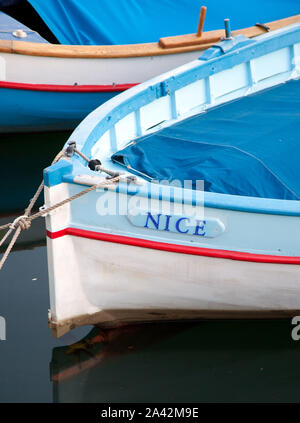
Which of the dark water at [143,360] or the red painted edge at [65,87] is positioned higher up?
the red painted edge at [65,87]

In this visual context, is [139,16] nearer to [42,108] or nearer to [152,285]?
[42,108]

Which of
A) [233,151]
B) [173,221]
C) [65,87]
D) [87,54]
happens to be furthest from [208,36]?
[173,221]

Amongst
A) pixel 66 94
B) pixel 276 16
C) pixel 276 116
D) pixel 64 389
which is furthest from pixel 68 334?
pixel 276 16

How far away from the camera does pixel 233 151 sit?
4.52 meters

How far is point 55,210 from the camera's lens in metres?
3.96

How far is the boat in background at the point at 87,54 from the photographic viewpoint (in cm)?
648

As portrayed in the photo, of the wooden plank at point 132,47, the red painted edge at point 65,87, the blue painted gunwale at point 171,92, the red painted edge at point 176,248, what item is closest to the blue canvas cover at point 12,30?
the wooden plank at point 132,47

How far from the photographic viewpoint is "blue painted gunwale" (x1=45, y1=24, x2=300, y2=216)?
396cm

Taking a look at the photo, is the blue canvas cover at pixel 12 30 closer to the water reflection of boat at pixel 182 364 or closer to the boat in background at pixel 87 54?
the boat in background at pixel 87 54

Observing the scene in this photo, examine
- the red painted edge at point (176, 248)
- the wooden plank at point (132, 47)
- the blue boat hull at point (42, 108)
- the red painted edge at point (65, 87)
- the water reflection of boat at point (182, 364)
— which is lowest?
the water reflection of boat at point (182, 364)

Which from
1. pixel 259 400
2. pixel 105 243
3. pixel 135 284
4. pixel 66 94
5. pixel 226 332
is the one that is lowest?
pixel 259 400

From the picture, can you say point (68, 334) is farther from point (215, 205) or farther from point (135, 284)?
point (215, 205)

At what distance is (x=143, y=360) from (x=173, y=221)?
100cm
